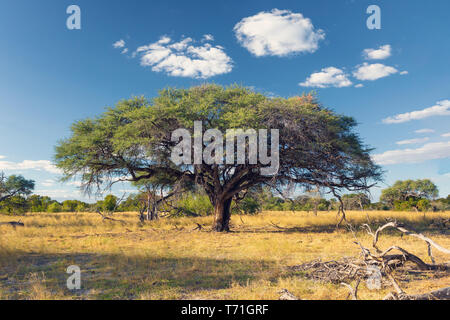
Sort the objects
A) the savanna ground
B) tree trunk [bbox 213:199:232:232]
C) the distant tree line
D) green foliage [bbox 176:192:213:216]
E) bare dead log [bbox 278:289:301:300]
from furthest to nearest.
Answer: green foliage [bbox 176:192:213:216], the distant tree line, tree trunk [bbox 213:199:232:232], the savanna ground, bare dead log [bbox 278:289:301:300]

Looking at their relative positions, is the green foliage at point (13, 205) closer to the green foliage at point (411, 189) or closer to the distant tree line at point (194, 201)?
the distant tree line at point (194, 201)

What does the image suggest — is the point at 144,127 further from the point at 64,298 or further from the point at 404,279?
the point at 404,279

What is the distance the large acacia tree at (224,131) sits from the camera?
1351 cm

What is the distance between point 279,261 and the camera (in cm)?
791

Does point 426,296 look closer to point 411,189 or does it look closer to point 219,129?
point 219,129

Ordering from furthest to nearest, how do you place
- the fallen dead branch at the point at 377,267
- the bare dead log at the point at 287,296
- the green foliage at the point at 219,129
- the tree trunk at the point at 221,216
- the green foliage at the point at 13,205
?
the green foliage at the point at 13,205, the tree trunk at the point at 221,216, the green foliage at the point at 219,129, the fallen dead branch at the point at 377,267, the bare dead log at the point at 287,296

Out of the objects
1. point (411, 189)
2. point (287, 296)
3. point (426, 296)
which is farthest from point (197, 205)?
point (411, 189)

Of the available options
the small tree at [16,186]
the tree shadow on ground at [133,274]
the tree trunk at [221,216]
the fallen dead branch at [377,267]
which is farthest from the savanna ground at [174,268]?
the small tree at [16,186]

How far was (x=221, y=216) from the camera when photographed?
648 inches

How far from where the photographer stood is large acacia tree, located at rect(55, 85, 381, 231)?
13.5m

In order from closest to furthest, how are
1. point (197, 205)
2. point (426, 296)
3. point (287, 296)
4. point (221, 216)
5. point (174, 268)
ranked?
point (426, 296) < point (287, 296) < point (174, 268) < point (221, 216) < point (197, 205)

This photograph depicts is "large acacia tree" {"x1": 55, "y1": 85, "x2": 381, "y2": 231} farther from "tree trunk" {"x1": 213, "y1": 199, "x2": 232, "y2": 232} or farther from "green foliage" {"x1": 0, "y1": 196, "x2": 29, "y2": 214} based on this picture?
"green foliage" {"x1": 0, "y1": 196, "x2": 29, "y2": 214}

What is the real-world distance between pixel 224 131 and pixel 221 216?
205 inches

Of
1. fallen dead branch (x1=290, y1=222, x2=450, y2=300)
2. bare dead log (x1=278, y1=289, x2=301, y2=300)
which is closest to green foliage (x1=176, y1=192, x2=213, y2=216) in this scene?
fallen dead branch (x1=290, y1=222, x2=450, y2=300)
